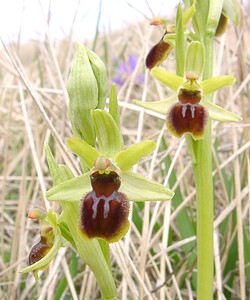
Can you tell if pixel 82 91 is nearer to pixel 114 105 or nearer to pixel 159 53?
pixel 114 105

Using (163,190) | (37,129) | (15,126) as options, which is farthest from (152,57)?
(15,126)

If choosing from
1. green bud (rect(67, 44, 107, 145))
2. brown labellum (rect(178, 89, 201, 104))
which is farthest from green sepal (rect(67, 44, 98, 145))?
brown labellum (rect(178, 89, 201, 104))

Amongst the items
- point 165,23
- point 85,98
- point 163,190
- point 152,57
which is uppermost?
point 165,23

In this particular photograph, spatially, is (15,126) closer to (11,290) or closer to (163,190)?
(11,290)

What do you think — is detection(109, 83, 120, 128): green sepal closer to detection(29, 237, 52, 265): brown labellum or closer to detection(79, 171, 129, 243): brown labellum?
detection(79, 171, 129, 243): brown labellum

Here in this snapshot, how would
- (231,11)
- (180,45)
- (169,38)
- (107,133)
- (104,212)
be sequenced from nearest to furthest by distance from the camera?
(104,212) < (107,133) < (180,45) < (169,38) < (231,11)

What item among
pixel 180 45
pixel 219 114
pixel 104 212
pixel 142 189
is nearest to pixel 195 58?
pixel 180 45

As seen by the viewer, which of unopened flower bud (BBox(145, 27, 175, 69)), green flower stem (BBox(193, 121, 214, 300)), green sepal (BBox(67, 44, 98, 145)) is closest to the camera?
green sepal (BBox(67, 44, 98, 145))
